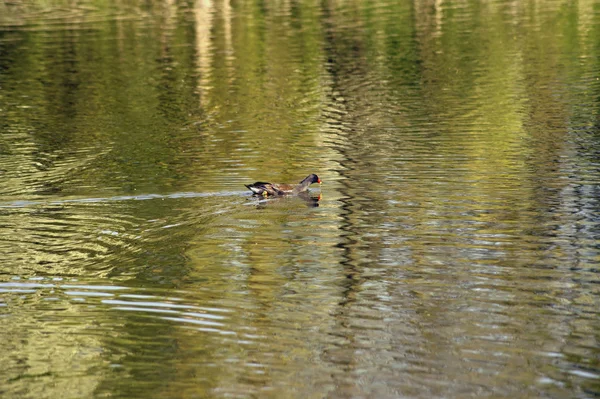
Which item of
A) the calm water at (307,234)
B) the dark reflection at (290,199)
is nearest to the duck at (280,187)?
the dark reflection at (290,199)

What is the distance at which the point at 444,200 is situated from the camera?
20578 mm

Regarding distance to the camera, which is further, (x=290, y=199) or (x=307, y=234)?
(x=290, y=199)

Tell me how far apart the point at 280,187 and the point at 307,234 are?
114 inches

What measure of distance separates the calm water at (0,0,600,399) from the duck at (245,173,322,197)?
22 cm

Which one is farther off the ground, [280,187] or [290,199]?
[280,187]

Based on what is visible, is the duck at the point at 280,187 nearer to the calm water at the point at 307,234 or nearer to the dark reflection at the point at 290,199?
the dark reflection at the point at 290,199

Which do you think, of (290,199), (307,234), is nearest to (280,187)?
(290,199)

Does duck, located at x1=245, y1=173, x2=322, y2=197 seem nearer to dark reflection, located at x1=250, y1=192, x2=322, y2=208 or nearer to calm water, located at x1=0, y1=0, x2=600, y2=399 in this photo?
dark reflection, located at x1=250, y1=192, x2=322, y2=208

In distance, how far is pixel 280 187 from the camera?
21469mm

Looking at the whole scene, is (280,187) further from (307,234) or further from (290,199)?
(307,234)

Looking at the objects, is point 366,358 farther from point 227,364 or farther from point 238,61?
point 238,61

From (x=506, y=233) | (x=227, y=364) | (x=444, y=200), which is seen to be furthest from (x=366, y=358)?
(x=444, y=200)

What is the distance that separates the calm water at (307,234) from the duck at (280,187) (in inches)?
8.8

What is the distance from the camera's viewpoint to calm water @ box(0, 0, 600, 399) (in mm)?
12586
